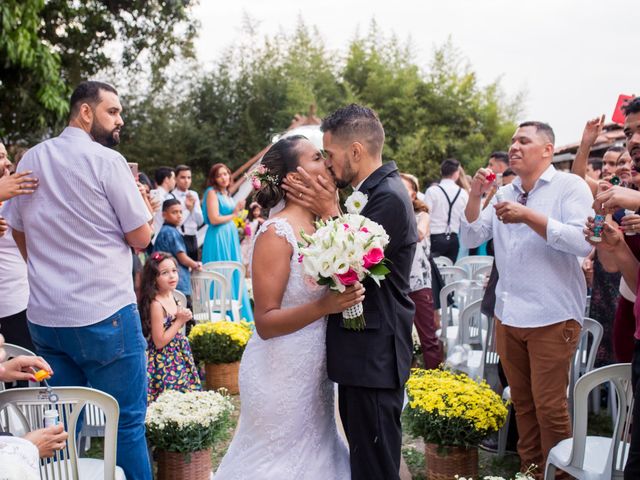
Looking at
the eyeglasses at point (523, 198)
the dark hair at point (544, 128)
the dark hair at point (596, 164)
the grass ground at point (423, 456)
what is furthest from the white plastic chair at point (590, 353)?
the dark hair at point (596, 164)

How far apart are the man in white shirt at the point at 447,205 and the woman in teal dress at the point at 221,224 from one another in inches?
110

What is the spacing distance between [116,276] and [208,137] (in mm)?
18954

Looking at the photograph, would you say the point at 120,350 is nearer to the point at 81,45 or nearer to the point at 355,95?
the point at 81,45

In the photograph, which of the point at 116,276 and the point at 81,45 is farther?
the point at 81,45

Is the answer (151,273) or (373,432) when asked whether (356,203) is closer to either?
(373,432)

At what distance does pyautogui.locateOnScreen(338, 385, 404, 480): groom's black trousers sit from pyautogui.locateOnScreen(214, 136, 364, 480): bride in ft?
0.69

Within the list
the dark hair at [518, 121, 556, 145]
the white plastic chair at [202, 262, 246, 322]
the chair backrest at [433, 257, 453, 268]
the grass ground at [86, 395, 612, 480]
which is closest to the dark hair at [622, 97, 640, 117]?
the dark hair at [518, 121, 556, 145]

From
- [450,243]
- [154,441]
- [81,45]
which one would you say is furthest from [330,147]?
[81,45]

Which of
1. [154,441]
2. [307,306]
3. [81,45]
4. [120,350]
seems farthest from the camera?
[81,45]

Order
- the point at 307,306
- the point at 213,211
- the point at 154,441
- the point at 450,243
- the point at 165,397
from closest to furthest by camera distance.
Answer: the point at 307,306 < the point at 154,441 < the point at 165,397 < the point at 213,211 < the point at 450,243

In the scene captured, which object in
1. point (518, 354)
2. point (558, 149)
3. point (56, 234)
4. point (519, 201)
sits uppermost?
point (558, 149)

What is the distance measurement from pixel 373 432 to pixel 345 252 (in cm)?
79

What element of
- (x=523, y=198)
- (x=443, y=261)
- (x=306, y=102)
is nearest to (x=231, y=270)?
(x=443, y=261)

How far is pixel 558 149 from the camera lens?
1709 cm
